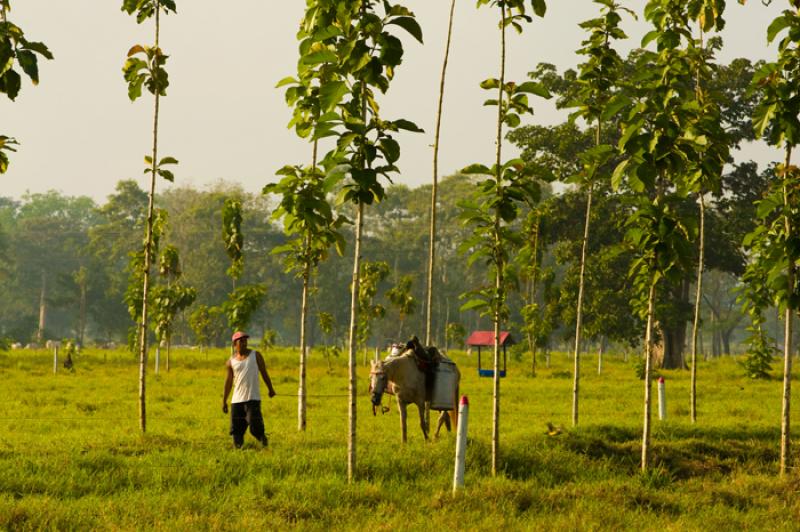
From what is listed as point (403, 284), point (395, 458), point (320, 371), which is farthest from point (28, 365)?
point (395, 458)

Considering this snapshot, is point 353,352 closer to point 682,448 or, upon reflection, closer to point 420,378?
point 420,378

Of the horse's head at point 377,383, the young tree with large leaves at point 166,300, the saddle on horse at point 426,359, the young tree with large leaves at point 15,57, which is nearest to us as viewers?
the young tree with large leaves at point 15,57

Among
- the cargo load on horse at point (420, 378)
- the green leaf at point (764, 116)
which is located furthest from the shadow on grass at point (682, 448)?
the green leaf at point (764, 116)

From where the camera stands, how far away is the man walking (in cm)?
1525

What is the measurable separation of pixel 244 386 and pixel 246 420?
2.17 feet

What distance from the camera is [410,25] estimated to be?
1167 centimetres

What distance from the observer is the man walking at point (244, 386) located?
50.0 ft

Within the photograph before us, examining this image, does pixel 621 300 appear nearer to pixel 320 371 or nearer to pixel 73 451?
pixel 320 371

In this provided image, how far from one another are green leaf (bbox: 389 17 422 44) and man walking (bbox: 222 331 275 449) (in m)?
5.80

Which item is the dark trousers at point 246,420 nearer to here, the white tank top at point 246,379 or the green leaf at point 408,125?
the white tank top at point 246,379

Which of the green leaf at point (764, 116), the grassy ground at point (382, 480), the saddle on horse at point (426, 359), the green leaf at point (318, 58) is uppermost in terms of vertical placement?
the green leaf at point (764, 116)

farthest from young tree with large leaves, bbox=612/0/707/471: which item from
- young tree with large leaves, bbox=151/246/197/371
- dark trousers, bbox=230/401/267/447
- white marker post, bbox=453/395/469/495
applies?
young tree with large leaves, bbox=151/246/197/371

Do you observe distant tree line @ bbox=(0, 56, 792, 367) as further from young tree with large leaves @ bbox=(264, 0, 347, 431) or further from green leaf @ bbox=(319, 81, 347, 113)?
green leaf @ bbox=(319, 81, 347, 113)

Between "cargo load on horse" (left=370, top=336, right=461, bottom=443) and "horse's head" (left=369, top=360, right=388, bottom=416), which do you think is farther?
"cargo load on horse" (left=370, top=336, right=461, bottom=443)
